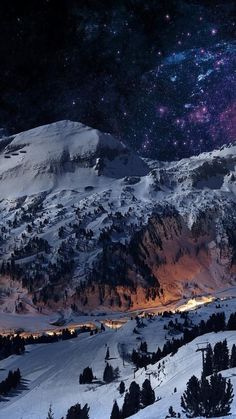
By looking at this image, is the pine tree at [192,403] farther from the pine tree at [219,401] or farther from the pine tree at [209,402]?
the pine tree at [219,401]

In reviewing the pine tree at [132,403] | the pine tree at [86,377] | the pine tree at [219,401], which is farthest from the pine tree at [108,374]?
the pine tree at [219,401]

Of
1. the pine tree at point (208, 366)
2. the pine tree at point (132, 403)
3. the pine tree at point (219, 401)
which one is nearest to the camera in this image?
the pine tree at point (219, 401)

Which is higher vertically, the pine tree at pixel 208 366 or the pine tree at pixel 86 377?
the pine tree at pixel 208 366

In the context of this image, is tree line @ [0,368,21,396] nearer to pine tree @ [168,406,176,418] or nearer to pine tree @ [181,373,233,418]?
pine tree @ [168,406,176,418]

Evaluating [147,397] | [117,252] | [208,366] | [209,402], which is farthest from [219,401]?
[117,252]

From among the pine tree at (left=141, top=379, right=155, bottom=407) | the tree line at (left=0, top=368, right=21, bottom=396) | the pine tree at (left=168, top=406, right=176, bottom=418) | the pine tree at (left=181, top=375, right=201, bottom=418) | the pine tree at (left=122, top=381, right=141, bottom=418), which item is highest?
the pine tree at (left=181, top=375, right=201, bottom=418)

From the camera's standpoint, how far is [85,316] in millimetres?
144875

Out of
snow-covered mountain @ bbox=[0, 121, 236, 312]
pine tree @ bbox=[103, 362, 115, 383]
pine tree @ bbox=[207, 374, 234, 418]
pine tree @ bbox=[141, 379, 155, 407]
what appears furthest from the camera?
snow-covered mountain @ bbox=[0, 121, 236, 312]

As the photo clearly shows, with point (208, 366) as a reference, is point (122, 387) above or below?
below

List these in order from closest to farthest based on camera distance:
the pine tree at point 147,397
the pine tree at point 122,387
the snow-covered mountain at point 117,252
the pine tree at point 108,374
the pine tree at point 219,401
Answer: the pine tree at point 219,401 < the pine tree at point 147,397 < the pine tree at point 122,387 < the pine tree at point 108,374 < the snow-covered mountain at point 117,252

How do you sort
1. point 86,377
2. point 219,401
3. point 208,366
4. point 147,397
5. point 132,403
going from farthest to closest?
point 86,377
point 132,403
point 147,397
point 208,366
point 219,401

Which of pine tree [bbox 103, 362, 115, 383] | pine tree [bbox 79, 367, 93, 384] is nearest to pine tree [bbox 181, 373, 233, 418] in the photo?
pine tree [bbox 103, 362, 115, 383]

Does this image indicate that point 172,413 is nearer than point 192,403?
No

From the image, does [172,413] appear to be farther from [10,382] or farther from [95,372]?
[10,382]
